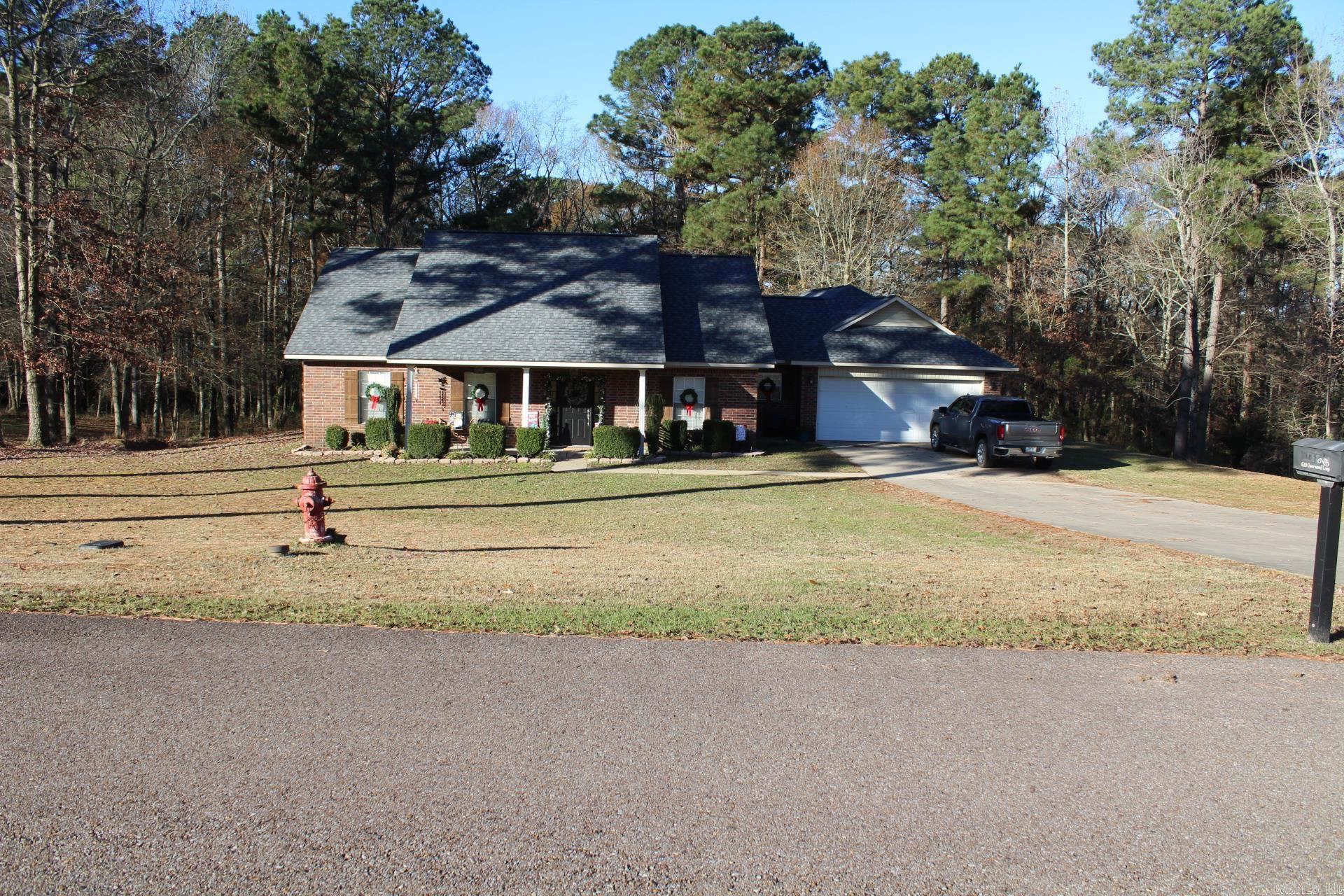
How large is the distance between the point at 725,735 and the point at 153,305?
2698 centimetres

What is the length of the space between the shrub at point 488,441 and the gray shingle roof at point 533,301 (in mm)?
1992

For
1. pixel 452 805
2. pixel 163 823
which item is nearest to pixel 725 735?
pixel 452 805

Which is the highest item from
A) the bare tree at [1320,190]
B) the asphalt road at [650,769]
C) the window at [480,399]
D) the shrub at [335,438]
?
the bare tree at [1320,190]

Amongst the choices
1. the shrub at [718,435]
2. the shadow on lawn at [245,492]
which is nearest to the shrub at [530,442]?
the shadow on lawn at [245,492]

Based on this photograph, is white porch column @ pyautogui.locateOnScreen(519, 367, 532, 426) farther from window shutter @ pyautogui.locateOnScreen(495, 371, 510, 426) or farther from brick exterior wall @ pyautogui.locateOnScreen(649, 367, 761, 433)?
brick exterior wall @ pyautogui.locateOnScreen(649, 367, 761, 433)

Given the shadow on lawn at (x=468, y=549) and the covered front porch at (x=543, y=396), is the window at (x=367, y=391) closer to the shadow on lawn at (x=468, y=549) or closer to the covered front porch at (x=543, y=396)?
the covered front porch at (x=543, y=396)

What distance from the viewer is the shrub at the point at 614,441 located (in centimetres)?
2091

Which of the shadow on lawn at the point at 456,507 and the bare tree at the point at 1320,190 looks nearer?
the shadow on lawn at the point at 456,507

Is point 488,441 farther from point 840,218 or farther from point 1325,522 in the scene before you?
point 840,218

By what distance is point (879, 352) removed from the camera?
88.4 feet

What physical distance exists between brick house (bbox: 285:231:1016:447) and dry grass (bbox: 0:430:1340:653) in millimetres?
6931

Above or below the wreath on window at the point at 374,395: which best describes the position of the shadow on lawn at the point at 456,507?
below

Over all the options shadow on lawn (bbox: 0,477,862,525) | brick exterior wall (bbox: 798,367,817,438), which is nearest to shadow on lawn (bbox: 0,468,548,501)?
shadow on lawn (bbox: 0,477,862,525)

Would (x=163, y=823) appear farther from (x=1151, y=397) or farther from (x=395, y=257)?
(x=1151, y=397)
